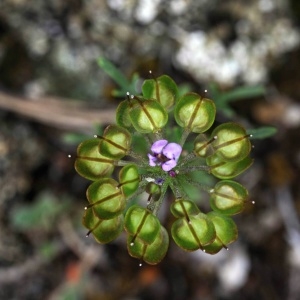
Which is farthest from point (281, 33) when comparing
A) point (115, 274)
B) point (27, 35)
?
point (115, 274)

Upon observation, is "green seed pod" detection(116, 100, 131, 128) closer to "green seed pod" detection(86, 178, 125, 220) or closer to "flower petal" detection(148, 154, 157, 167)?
"flower petal" detection(148, 154, 157, 167)

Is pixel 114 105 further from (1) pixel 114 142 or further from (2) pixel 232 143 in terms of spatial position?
(2) pixel 232 143

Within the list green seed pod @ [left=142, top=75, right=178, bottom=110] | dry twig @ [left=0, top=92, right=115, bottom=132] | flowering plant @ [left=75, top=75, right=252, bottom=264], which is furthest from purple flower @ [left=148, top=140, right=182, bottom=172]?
dry twig @ [left=0, top=92, right=115, bottom=132]

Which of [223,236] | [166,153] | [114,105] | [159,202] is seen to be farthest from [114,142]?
[114,105]

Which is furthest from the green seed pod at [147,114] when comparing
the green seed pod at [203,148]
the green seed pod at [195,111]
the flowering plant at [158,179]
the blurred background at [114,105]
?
the blurred background at [114,105]

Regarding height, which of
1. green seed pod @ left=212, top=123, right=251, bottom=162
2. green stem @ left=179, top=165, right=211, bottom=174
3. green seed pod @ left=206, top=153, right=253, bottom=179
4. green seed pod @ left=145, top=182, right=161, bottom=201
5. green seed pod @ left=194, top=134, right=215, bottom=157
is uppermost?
green seed pod @ left=212, top=123, right=251, bottom=162

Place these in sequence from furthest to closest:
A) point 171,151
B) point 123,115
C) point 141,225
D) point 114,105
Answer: point 114,105, point 123,115, point 171,151, point 141,225
